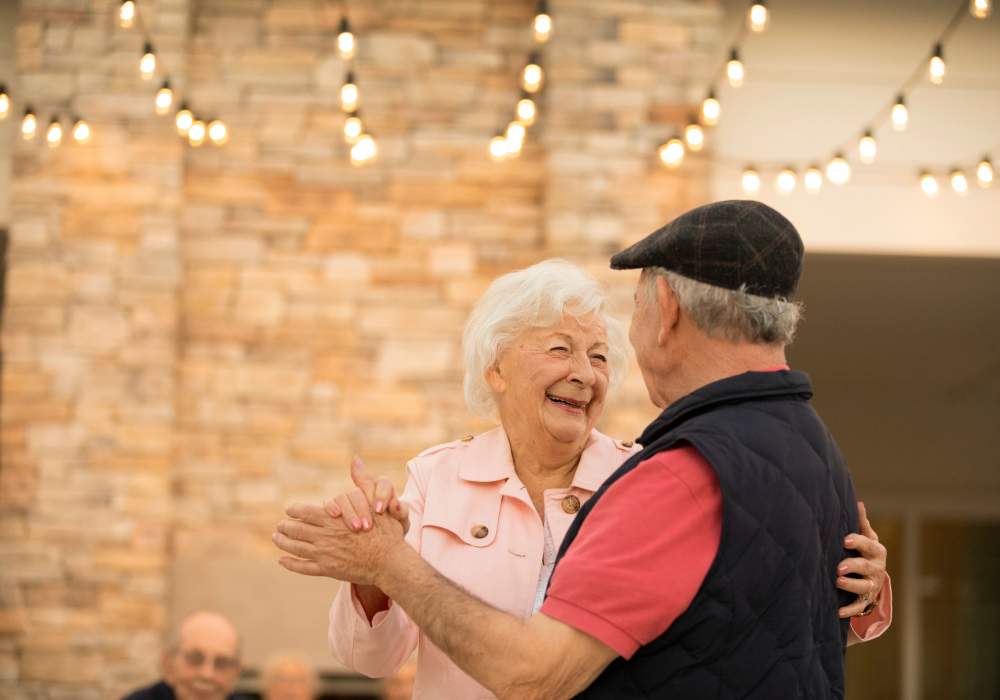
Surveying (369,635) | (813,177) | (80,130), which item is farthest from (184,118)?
(369,635)

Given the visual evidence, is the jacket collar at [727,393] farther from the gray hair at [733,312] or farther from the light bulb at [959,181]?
the light bulb at [959,181]

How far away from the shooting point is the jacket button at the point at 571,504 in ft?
8.55

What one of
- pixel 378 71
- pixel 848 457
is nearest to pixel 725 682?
pixel 378 71

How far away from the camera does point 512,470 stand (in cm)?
267

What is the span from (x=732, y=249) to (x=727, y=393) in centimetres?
22

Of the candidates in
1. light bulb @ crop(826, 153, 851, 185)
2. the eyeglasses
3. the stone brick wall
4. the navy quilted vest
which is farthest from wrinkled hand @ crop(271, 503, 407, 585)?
light bulb @ crop(826, 153, 851, 185)

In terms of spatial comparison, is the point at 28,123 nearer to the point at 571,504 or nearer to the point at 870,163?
the point at 870,163

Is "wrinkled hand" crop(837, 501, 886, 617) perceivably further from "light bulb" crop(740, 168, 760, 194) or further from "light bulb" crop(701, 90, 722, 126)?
"light bulb" crop(740, 168, 760, 194)

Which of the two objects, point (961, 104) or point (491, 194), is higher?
point (961, 104)

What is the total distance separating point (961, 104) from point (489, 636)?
643 cm

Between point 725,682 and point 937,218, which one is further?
point 937,218

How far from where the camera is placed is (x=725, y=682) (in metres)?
1.84

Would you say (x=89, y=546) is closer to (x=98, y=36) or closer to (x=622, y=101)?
(x=98, y=36)

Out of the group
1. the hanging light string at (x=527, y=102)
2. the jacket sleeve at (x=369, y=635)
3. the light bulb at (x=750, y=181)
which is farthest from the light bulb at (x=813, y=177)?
the jacket sleeve at (x=369, y=635)
